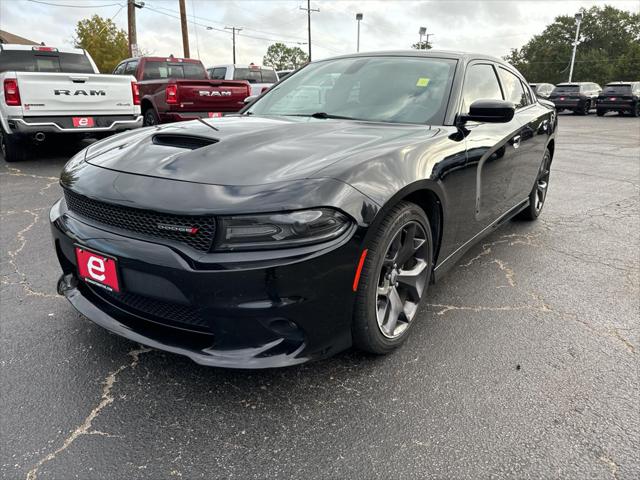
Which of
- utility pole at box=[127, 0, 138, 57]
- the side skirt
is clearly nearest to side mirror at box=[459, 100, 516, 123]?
the side skirt

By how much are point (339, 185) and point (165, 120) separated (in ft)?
26.5

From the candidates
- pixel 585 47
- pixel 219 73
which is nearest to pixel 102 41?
Result: pixel 219 73

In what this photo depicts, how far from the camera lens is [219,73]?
48.6ft

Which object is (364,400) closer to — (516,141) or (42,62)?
(516,141)

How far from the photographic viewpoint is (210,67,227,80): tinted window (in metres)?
14.5

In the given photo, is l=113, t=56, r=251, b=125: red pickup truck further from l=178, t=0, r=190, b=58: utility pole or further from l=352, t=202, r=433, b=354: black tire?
l=178, t=0, r=190, b=58: utility pole

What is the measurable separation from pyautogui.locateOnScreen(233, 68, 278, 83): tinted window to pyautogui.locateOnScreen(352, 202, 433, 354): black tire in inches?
510

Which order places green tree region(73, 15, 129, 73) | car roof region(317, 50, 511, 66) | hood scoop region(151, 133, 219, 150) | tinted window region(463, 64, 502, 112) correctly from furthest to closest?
green tree region(73, 15, 129, 73) → car roof region(317, 50, 511, 66) → tinted window region(463, 64, 502, 112) → hood scoop region(151, 133, 219, 150)

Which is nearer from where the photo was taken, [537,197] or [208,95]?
[537,197]

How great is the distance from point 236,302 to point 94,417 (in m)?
0.84

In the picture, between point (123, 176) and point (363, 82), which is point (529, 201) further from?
point (123, 176)

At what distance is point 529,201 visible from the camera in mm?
4562

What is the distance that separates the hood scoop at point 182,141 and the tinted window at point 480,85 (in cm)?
165

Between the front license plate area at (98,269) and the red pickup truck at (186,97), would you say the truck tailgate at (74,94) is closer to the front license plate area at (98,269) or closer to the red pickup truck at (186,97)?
the red pickup truck at (186,97)
